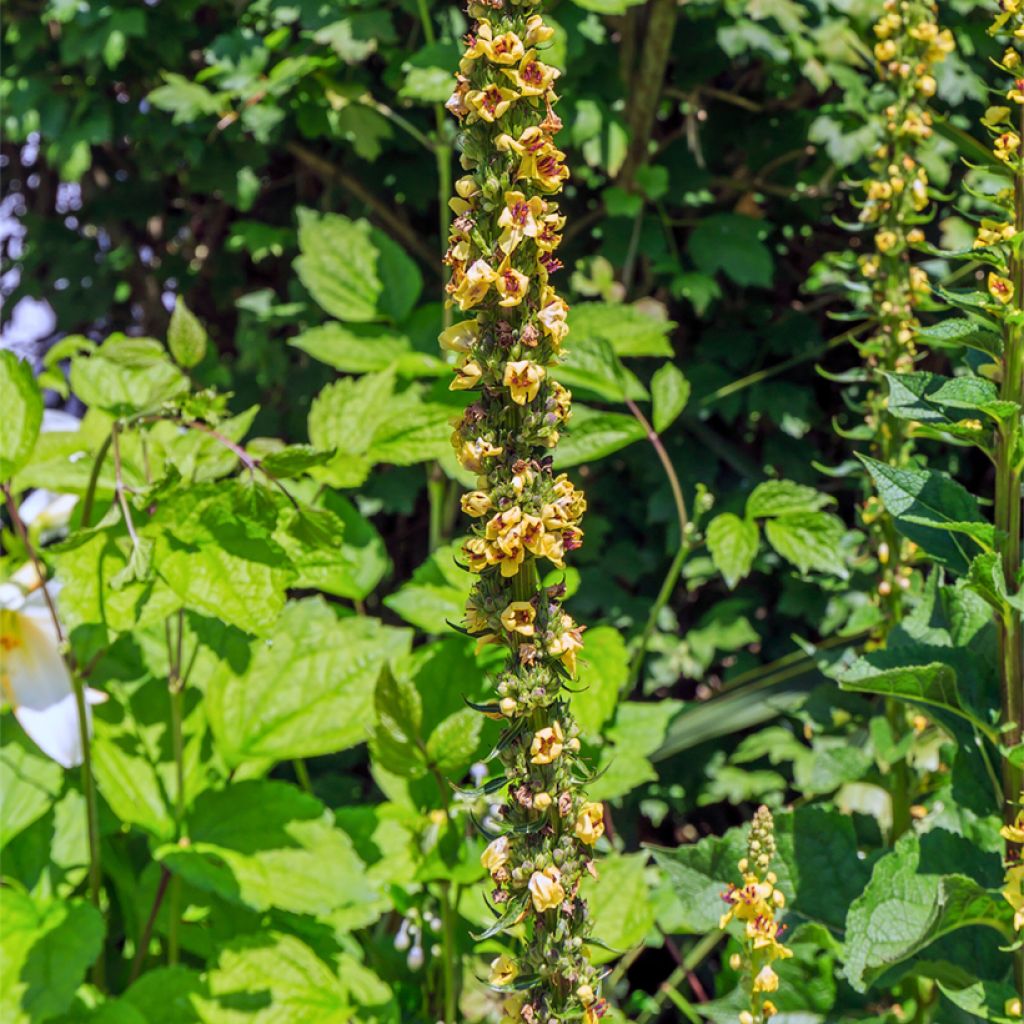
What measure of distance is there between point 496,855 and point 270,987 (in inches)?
24.2

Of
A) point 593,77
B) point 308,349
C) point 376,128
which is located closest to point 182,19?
point 376,128

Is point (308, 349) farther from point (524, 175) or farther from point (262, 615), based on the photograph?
point (524, 175)

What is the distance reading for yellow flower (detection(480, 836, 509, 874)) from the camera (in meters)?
0.80

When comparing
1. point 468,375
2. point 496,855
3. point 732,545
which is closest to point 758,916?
point 496,855

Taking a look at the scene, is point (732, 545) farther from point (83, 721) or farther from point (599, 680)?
point (83, 721)

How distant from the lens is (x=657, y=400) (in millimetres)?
1549

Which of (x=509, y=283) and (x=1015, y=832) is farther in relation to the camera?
(x=1015, y=832)

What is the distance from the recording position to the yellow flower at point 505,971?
0.82 meters

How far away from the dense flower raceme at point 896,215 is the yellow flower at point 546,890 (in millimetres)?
769

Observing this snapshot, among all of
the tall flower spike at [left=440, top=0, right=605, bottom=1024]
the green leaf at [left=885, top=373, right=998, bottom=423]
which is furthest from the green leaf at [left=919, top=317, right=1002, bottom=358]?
the tall flower spike at [left=440, top=0, right=605, bottom=1024]

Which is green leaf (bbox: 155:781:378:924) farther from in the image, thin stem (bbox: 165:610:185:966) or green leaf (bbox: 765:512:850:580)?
green leaf (bbox: 765:512:850:580)

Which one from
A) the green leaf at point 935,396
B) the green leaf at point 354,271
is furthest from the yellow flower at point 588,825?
the green leaf at point 354,271

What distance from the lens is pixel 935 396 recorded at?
1011 millimetres

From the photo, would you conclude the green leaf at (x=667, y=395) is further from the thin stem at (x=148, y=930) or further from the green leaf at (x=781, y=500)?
the thin stem at (x=148, y=930)
